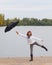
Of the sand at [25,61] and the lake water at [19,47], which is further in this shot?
the lake water at [19,47]

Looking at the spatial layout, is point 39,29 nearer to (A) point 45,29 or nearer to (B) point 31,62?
(A) point 45,29

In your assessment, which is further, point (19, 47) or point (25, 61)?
point (19, 47)

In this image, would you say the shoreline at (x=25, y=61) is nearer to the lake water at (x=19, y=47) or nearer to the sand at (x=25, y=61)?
the sand at (x=25, y=61)

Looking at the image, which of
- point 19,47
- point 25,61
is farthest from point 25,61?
point 19,47

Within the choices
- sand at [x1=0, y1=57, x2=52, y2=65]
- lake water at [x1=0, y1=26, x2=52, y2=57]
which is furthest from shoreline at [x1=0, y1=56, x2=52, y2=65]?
lake water at [x1=0, y1=26, x2=52, y2=57]

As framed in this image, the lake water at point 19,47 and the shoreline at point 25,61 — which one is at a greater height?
the shoreline at point 25,61

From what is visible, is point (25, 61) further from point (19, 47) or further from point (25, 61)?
point (19, 47)

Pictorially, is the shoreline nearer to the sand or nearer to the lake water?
the sand

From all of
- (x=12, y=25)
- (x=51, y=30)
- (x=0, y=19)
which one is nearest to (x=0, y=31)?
(x=51, y=30)

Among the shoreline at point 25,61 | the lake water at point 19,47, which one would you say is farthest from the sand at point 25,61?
the lake water at point 19,47

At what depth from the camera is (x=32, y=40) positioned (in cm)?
1345

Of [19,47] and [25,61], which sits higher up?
[25,61]

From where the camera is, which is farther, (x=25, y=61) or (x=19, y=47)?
(x=19, y=47)

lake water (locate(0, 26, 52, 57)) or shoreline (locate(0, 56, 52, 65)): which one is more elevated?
shoreline (locate(0, 56, 52, 65))
